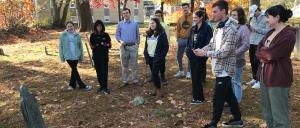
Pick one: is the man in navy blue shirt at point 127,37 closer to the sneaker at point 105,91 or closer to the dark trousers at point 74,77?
the sneaker at point 105,91

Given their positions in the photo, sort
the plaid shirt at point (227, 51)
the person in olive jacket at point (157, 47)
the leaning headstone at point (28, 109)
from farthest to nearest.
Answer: the person in olive jacket at point (157, 47) < the plaid shirt at point (227, 51) < the leaning headstone at point (28, 109)

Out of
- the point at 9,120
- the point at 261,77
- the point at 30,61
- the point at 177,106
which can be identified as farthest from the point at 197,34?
the point at 30,61

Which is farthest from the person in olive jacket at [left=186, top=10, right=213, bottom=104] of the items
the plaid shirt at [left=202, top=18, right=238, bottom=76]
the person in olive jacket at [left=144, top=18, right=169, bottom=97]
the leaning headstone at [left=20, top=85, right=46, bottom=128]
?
the leaning headstone at [left=20, top=85, right=46, bottom=128]

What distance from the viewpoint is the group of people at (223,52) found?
586 cm

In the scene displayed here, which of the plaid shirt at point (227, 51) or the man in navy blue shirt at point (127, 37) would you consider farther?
the man in navy blue shirt at point (127, 37)

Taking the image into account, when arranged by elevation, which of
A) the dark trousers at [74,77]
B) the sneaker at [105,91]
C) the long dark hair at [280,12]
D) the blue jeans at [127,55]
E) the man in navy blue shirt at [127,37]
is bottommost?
the sneaker at [105,91]

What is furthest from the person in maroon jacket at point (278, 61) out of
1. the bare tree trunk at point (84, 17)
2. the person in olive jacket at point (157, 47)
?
the bare tree trunk at point (84, 17)

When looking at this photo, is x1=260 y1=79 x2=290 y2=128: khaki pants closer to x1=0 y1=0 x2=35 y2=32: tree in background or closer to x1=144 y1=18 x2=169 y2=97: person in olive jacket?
x1=144 y1=18 x2=169 y2=97: person in olive jacket

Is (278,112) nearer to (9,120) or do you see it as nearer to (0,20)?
(9,120)

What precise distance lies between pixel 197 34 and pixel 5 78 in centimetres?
713

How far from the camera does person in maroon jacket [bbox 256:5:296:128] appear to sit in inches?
227

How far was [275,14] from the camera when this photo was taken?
5.79 meters

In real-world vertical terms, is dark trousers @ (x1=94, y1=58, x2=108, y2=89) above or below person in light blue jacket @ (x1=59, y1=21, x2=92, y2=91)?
below

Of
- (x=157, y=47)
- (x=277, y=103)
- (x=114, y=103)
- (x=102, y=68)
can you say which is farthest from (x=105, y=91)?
(x=277, y=103)
